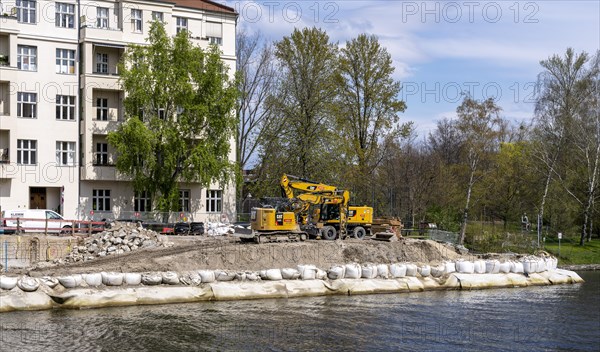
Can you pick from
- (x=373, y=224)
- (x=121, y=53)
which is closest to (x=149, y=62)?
(x=121, y=53)

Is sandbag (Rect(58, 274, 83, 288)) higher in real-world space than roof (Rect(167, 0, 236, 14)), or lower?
lower

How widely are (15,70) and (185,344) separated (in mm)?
34431

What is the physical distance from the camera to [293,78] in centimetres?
6178

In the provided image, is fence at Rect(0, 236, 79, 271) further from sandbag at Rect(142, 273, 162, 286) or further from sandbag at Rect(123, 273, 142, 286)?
sandbag at Rect(142, 273, 162, 286)

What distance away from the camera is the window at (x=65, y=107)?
55188mm

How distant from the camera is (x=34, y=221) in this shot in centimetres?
4750

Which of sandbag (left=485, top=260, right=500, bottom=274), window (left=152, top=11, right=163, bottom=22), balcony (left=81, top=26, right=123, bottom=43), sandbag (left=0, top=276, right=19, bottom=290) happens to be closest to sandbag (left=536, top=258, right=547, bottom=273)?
sandbag (left=485, top=260, right=500, bottom=274)

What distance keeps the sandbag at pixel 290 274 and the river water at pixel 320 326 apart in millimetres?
1805

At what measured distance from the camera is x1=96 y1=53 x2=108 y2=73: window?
56.8m

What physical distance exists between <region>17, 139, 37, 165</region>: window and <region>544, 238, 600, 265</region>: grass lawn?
127 ft

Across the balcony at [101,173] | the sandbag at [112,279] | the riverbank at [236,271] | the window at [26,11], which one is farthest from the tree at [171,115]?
the sandbag at [112,279]

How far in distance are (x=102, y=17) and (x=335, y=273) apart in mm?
30732

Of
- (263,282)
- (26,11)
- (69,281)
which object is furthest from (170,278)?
(26,11)

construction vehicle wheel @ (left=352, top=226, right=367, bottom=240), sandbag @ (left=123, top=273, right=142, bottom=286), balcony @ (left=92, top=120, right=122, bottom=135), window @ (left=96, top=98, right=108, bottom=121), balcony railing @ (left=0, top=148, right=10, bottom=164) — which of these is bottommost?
sandbag @ (left=123, top=273, right=142, bottom=286)
